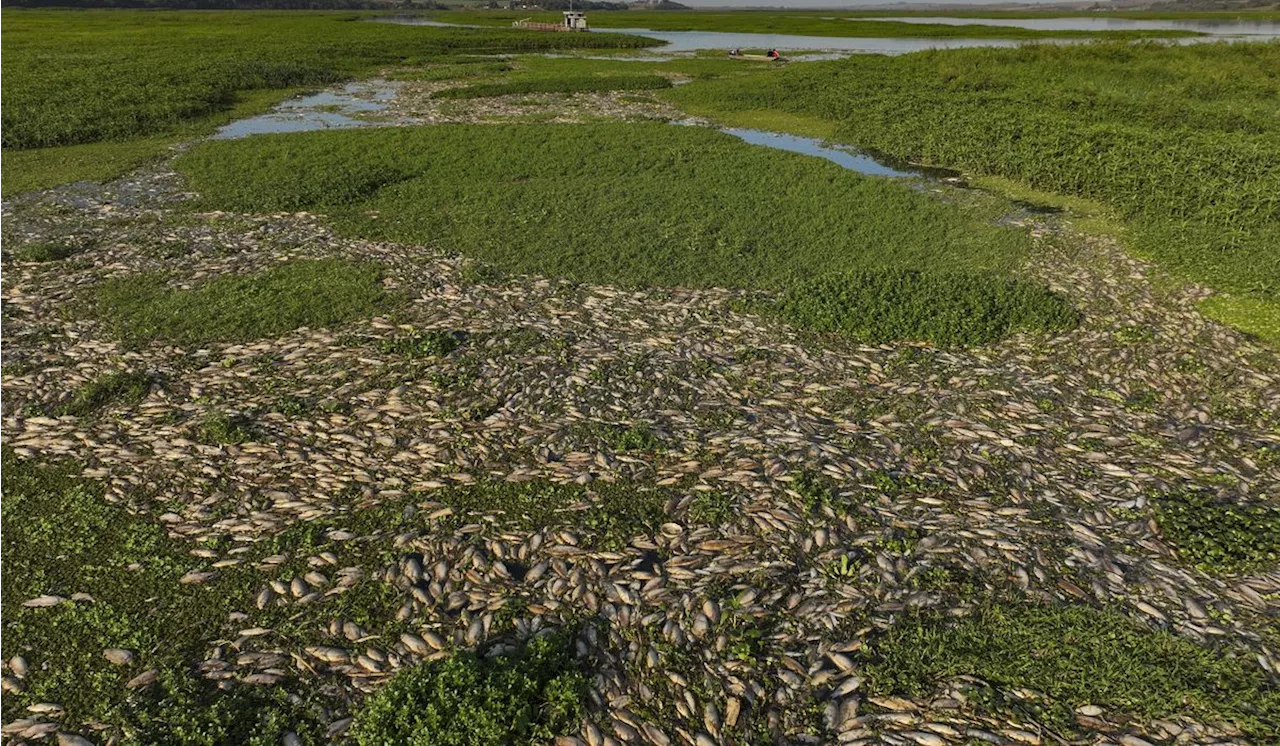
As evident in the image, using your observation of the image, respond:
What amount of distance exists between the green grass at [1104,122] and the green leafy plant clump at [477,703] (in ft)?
62.9

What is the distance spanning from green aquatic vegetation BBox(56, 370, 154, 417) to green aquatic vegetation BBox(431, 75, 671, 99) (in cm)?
4304

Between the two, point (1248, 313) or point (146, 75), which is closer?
point (1248, 313)

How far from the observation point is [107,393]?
41.3ft

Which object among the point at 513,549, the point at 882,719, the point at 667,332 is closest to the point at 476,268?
the point at 667,332

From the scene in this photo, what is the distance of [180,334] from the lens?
14852mm

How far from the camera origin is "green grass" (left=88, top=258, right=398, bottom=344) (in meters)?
15.0

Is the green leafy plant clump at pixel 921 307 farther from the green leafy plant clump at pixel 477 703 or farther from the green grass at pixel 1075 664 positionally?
the green leafy plant clump at pixel 477 703

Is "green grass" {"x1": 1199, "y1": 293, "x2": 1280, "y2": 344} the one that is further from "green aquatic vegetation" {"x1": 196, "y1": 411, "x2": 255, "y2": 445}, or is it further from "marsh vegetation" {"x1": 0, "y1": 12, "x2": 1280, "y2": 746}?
"green aquatic vegetation" {"x1": 196, "y1": 411, "x2": 255, "y2": 445}

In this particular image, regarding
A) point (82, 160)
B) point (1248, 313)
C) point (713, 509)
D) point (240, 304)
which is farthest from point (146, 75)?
point (1248, 313)

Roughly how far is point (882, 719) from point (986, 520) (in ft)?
13.2

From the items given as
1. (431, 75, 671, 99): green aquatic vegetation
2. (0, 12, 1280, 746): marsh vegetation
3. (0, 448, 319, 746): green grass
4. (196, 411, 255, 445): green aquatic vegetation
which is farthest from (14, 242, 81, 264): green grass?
(431, 75, 671, 99): green aquatic vegetation

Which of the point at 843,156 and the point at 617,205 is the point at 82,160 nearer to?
the point at 617,205

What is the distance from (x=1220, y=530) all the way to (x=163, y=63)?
71.7 meters

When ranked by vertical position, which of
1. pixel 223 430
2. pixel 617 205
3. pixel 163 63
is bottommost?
pixel 223 430
